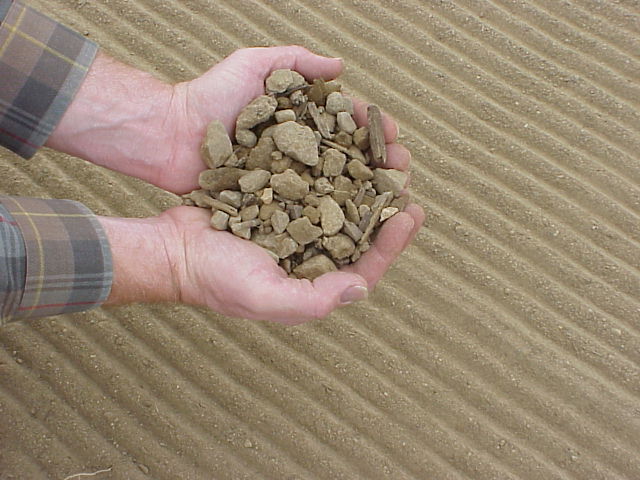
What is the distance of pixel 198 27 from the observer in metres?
1.75

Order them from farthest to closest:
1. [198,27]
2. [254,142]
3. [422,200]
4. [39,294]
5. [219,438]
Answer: [198,27], [422,200], [219,438], [254,142], [39,294]

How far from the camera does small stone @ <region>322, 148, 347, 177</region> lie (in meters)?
1.16

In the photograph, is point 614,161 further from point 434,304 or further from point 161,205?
point 161,205

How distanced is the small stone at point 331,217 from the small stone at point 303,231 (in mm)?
19

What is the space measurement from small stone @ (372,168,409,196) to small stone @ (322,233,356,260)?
0.13 metres

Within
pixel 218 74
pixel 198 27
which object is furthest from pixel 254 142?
pixel 198 27

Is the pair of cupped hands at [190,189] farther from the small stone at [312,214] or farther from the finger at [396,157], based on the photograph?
the small stone at [312,214]

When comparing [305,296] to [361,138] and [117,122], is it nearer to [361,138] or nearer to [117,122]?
[361,138]

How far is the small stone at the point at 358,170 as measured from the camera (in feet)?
3.82

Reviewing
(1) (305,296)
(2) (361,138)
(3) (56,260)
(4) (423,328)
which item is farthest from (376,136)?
(3) (56,260)

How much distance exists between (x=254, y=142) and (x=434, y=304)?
0.56 meters

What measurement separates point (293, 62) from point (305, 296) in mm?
504

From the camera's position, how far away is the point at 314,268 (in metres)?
1.08

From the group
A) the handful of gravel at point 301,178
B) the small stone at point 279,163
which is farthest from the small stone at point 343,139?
the small stone at point 279,163
